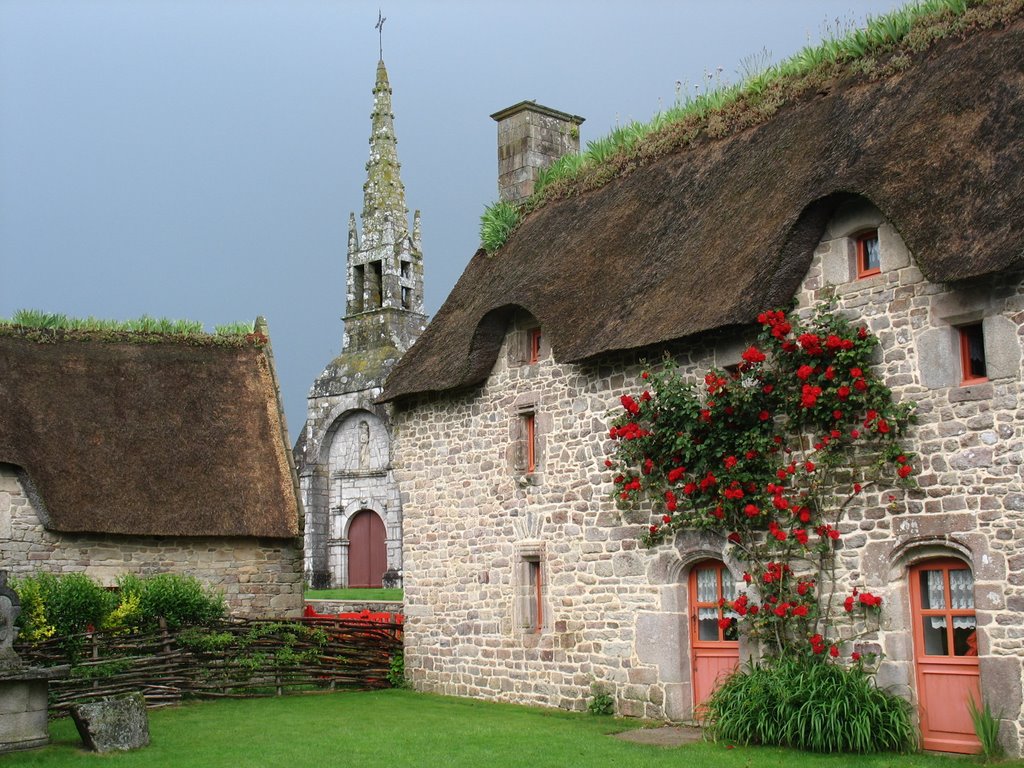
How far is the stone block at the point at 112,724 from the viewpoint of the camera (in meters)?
11.2

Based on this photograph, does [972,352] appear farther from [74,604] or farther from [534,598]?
[74,604]

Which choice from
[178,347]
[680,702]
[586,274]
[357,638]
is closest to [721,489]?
[680,702]

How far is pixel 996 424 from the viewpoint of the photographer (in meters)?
9.83

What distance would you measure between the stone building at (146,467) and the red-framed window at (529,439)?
4.94 m

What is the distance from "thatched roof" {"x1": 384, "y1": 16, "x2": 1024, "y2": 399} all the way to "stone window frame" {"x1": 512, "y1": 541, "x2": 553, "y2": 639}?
8.12 ft

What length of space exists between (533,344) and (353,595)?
53.3 ft

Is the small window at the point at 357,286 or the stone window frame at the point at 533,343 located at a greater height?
the small window at the point at 357,286

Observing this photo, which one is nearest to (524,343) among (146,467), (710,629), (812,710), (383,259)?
(710,629)

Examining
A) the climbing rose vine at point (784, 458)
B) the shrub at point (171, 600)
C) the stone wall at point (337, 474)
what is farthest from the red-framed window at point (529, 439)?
the stone wall at point (337, 474)

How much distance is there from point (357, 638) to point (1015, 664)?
1013 centimetres

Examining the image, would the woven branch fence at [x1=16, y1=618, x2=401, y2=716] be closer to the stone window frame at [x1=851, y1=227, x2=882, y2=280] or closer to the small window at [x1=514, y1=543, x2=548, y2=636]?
the small window at [x1=514, y1=543, x2=548, y2=636]

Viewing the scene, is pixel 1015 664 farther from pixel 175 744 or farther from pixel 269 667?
pixel 269 667

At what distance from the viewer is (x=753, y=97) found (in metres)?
14.2

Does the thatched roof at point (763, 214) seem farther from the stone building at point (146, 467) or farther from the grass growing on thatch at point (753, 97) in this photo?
the stone building at point (146, 467)
